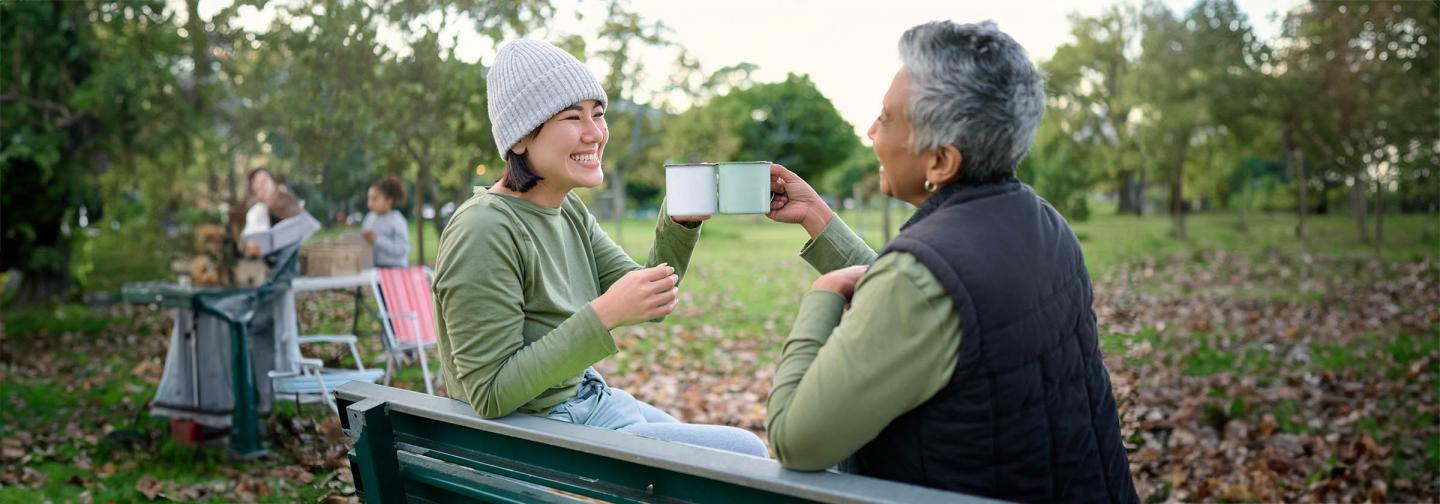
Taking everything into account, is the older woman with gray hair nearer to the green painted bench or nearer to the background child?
the green painted bench

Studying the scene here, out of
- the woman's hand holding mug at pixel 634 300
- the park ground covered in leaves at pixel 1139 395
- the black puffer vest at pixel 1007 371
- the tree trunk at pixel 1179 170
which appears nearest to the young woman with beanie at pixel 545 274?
the woman's hand holding mug at pixel 634 300

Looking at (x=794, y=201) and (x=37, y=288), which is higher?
(x=794, y=201)

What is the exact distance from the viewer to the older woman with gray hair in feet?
4.82

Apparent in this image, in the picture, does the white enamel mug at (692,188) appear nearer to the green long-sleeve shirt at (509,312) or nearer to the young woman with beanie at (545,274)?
the young woman with beanie at (545,274)

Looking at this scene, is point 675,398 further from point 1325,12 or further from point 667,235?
point 1325,12

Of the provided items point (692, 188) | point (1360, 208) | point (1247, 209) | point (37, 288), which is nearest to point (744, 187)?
point (692, 188)

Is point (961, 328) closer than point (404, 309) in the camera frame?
Yes

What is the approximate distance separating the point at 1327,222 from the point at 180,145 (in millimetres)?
24008

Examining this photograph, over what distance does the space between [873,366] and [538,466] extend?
2.29ft

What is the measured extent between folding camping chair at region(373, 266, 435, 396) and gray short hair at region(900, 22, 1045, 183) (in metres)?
5.43

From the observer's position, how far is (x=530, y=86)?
2186mm

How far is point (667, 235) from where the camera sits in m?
2.47

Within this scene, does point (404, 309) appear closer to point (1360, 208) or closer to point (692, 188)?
point (692, 188)

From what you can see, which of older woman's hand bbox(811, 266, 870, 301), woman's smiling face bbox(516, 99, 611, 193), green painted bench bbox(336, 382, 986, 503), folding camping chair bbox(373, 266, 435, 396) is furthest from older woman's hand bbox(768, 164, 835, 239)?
folding camping chair bbox(373, 266, 435, 396)
